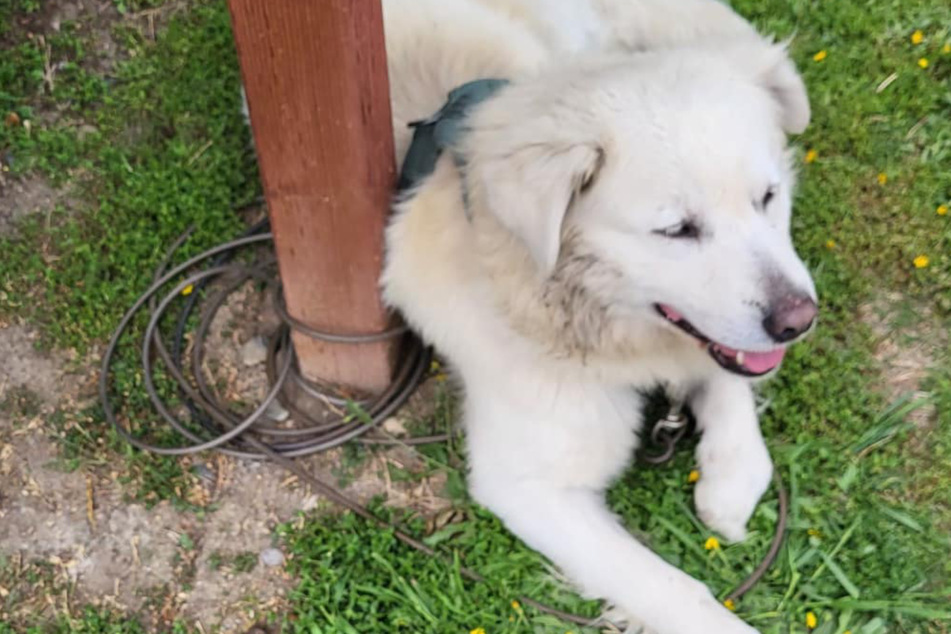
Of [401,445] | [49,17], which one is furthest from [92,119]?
[401,445]

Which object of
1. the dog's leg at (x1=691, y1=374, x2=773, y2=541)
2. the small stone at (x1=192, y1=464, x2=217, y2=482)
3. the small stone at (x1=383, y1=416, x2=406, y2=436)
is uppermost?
the dog's leg at (x1=691, y1=374, x2=773, y2=541)

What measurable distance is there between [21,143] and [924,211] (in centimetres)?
317

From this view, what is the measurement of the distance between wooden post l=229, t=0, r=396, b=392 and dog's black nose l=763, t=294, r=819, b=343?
99 centimetres

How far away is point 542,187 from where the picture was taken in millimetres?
2004

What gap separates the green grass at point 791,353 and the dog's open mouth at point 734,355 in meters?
0.64

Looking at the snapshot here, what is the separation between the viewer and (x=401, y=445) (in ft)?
9.77

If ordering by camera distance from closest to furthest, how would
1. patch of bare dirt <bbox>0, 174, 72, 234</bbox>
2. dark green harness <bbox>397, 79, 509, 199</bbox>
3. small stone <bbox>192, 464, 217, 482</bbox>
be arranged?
dark green harness <bbox>397, 79, 509, 199</bbox> → small stone <bbox>192, 464, 217, 482</bbox> → patch of bare dirt <bbox>0, 174, 72, 234</bbox>

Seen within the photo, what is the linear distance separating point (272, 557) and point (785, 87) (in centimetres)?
184

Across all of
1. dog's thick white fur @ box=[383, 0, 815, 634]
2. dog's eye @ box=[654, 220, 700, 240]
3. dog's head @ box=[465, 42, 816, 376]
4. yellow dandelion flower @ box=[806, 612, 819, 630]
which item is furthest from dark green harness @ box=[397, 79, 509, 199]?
yellow dandelion flower @ box=[806, 612, 819, 630]

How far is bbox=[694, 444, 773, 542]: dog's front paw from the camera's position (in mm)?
2658

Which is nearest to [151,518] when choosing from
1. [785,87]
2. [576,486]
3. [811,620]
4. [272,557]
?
[272,557]

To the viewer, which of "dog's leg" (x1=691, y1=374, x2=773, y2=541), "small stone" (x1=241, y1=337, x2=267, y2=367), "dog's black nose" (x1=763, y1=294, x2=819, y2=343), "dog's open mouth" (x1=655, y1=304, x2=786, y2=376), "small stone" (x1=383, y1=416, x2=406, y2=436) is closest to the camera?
"dog's black nose" (x1=763, y1=294, x2=819, y2=343)

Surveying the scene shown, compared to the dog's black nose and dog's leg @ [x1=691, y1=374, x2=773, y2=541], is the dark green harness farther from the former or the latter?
dog's leg @ [x1=691, y1=374, x2=773, y2=541]

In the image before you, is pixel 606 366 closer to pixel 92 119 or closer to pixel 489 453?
pixel 489 453
